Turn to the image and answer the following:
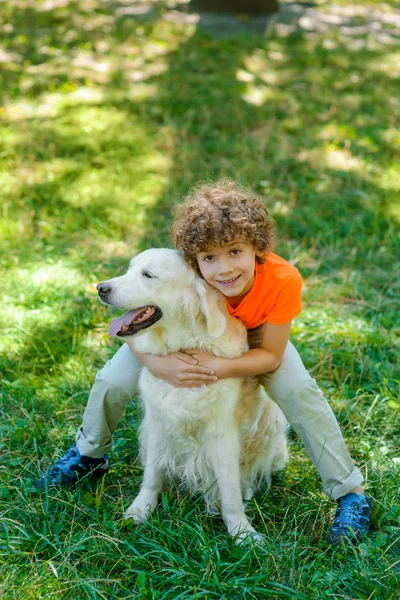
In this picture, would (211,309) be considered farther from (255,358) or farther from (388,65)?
(388,65)

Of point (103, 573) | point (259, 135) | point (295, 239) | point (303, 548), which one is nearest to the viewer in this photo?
point (103, 573)

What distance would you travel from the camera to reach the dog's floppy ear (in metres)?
→ 2.45

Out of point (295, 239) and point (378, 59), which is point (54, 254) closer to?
point (295, 239)

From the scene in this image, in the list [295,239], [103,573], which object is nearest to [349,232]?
[295,239]

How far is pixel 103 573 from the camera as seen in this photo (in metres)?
2.35

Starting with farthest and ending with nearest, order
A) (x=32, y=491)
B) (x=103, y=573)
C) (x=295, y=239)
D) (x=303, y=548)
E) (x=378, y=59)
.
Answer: (x=378, y=59) < (x=295, y=239) < (x=32, y=491) < (x=303, y=548) < (x=103, y=573)

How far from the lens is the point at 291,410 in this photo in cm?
268

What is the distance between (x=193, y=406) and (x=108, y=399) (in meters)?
0.44

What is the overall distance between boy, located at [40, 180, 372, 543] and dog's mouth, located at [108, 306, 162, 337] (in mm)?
179

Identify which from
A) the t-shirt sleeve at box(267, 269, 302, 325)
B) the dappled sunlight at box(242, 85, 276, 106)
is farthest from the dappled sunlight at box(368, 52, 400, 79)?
the t-shirt sleeve at box(267, 269, 302, 325)

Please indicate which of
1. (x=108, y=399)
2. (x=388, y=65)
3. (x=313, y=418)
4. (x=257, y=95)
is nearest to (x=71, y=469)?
(x=108, y=399)

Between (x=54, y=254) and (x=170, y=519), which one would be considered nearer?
(x=170, y=519)

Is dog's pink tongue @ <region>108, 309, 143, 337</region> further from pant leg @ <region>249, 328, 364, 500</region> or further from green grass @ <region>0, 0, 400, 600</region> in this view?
green grass @ <region>0, 0, 400, 600</region>

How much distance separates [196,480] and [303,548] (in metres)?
0.51
